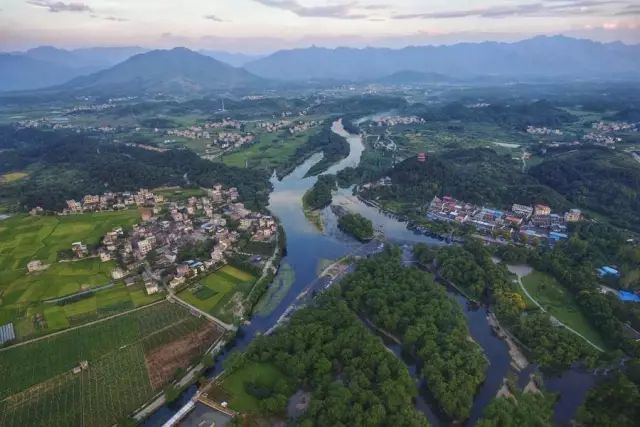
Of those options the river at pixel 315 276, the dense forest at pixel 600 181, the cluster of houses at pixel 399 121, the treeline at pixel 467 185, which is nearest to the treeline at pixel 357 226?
the river at pixel 315 276

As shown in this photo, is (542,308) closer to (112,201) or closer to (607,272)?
(607,272)

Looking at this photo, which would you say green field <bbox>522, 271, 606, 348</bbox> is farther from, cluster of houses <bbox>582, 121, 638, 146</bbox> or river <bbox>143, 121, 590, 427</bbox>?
cluster of houses <bbox>582, 121, 638, 146</bbox>

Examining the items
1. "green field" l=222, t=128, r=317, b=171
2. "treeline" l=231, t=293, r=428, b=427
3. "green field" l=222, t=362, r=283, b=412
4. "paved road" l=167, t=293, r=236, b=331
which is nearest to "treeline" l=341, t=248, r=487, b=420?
"treeline" l=231, t=293, r=428, b=427

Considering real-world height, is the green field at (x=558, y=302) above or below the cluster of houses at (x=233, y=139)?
above

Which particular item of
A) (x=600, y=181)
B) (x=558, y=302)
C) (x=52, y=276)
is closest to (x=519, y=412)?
(x=558, y=302)

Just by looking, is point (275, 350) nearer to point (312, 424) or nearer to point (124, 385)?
point (312, 424)

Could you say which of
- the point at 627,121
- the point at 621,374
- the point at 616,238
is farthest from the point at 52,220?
the point at 627,121

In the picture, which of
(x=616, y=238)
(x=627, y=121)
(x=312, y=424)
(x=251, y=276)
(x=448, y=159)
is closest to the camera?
(x=312, y=424)

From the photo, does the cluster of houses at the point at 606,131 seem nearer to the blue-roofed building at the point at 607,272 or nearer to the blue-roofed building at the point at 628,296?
the blue-roofed building at the point at 607,272
